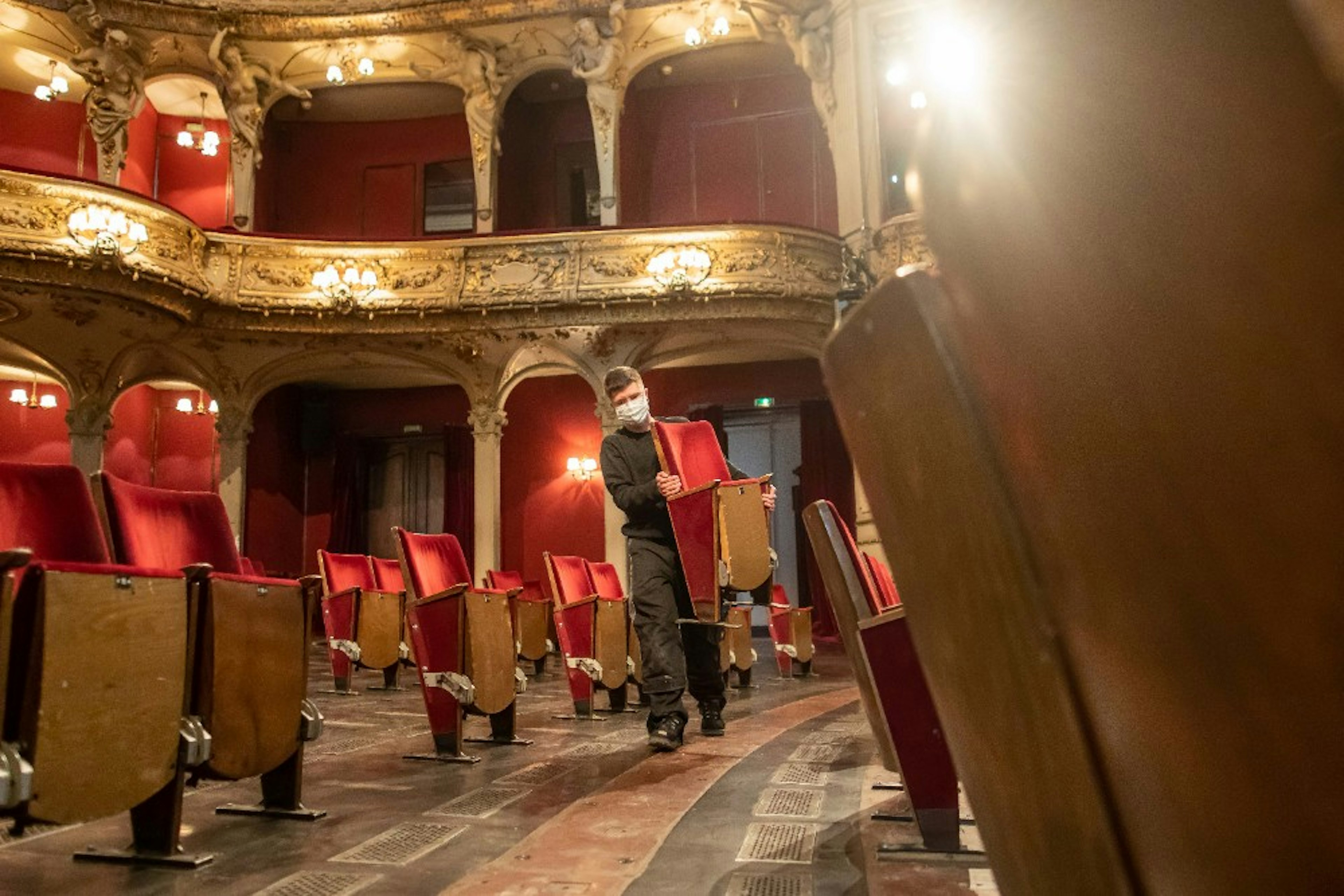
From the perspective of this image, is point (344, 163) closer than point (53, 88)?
No

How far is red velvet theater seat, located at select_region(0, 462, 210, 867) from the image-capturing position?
1430mm

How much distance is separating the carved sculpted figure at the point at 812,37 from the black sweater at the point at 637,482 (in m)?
7.76

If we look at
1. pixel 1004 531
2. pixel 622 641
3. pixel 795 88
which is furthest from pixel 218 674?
pixel 795 88

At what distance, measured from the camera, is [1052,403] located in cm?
35

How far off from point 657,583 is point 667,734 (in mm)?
496

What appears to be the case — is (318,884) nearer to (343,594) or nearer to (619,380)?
(619,380)

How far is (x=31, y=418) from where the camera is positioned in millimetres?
11250

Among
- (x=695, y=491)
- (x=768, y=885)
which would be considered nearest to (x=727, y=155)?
(x=695, y=491)

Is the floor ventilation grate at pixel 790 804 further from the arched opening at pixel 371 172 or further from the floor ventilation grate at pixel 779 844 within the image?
the arched opening at pixel 371 172

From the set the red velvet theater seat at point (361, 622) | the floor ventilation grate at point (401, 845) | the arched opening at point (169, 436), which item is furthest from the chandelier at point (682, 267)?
the floor ventilation grate at point (401, 845)

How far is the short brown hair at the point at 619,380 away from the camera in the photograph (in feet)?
10.9

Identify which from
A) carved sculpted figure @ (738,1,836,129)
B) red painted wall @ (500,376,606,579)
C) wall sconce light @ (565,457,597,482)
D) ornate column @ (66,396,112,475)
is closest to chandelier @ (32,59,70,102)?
ornate column @ (66,396,112,475)

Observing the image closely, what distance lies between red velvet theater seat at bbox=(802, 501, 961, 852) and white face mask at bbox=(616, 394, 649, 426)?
1770mm

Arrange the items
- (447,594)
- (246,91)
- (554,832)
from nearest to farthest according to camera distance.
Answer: (554,832)
(447,594)
(246,91)
